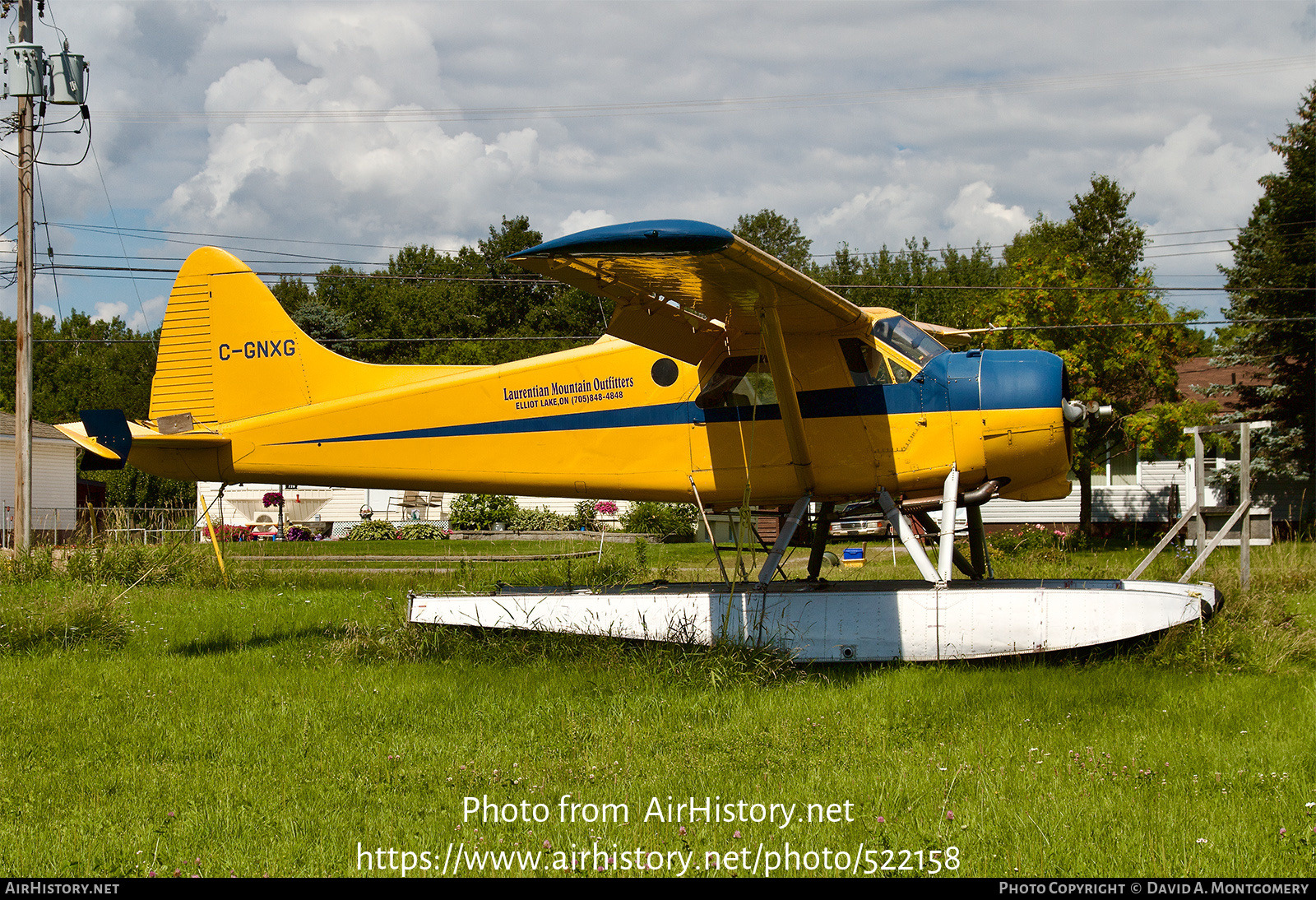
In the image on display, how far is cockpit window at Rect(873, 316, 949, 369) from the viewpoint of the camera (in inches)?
323

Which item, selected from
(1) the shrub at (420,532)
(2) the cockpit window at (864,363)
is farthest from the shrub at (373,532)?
(2) the cockpit window at (864,363)

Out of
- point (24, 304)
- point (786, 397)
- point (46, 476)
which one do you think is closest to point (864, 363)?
point (786, 397)

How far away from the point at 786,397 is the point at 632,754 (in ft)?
11.5

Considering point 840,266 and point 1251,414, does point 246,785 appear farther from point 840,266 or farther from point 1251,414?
point 840,266

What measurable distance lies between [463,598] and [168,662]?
258 centimetres

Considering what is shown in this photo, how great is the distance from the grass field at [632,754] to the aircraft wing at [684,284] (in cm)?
271

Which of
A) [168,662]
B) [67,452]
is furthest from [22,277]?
[67,452]

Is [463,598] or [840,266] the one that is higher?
[840,266]

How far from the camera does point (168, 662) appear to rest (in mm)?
8086

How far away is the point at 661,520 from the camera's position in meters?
27.1

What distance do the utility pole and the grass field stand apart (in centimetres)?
805

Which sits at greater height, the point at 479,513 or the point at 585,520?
the point at 479,513

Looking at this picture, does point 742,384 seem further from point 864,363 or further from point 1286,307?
point 1286,307

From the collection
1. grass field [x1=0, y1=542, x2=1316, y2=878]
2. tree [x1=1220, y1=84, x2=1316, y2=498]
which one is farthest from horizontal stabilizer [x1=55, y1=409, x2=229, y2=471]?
tree [x1=1220, y1=84, x2=1316, y2=498]
